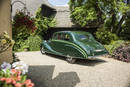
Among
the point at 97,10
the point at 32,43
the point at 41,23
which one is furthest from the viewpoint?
the point at 41,23

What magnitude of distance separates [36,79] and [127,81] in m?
3.02

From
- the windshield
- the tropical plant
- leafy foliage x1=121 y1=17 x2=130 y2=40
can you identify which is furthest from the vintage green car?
leafy foliage x1=121 y1=17 x2=130 y2=40

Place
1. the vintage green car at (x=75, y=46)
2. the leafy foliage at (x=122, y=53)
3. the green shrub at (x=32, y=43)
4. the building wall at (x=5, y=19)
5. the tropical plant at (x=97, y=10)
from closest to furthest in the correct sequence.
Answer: the building wall at (x=5, y=19) < the vintage green car at (x=75, y=46) < the leafy foliage at (x=122, y=53) < the tropical plant at (x=97, y=10) < the green shrub at (x=32, y=43)

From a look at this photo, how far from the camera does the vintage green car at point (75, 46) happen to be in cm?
560

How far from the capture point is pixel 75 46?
589cm

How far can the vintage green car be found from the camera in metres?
5.60

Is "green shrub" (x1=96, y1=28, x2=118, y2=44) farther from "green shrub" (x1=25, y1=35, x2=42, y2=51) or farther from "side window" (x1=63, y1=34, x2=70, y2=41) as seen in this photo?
"green shrub" (x1=25, y1=35, x2=42, y2=51)

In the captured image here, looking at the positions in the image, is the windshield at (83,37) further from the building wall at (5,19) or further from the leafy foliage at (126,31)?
the leafy foliage at (126,31)

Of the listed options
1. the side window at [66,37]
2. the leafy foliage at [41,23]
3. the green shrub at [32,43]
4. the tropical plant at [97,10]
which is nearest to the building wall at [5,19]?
the side window at [66,37]

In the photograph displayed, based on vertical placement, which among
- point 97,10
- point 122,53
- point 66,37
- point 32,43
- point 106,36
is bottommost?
point 32,43

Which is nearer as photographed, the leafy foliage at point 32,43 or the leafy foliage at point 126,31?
the leafy foliage at point 32,43

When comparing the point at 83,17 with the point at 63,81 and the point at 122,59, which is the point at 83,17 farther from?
the point at 63,81

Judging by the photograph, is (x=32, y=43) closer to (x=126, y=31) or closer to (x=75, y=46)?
(x=75, y=46)

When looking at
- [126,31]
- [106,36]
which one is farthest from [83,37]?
[126,31]
